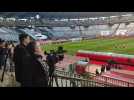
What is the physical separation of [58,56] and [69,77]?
1.22ft

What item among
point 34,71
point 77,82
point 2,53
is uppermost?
point 2,53

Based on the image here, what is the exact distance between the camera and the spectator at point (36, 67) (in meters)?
5.36

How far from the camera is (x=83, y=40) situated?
5.39 m

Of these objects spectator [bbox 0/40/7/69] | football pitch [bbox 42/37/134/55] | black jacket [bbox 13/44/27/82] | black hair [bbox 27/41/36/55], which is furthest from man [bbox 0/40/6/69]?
football pitch [bbox 42/37/134/55]

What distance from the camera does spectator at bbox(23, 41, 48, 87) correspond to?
5363 mm

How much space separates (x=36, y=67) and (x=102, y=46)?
3.51 ft

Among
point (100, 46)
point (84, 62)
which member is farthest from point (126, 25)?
point (84, 62)

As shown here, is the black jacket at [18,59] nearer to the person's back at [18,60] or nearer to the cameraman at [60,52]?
the person's back at [18,60]

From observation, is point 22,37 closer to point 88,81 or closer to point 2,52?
point 2,52

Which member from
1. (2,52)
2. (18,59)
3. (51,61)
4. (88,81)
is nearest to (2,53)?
(2,52)

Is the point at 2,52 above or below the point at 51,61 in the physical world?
above

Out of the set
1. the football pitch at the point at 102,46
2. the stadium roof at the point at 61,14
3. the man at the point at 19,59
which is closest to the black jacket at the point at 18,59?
the man at the point at 19,59

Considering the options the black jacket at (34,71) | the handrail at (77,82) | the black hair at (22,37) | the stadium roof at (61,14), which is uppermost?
the stadium roof at (61,14)
